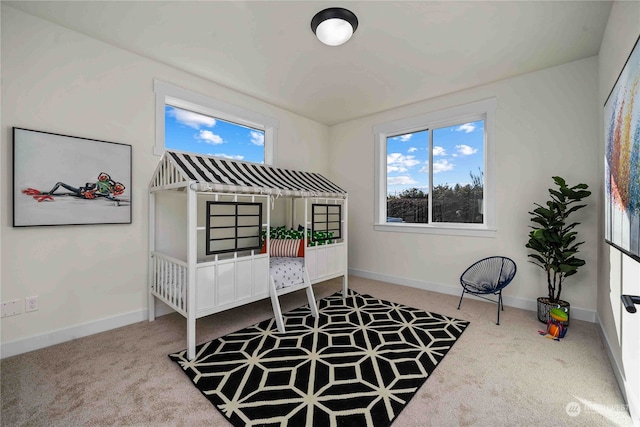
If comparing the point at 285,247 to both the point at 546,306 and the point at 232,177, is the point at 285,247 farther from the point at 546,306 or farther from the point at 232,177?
the point at 546,306

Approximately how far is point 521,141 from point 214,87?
3894mm

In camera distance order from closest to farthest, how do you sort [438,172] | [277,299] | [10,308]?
[10,308], [277,299], [438,172]

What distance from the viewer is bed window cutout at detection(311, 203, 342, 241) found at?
362 cm

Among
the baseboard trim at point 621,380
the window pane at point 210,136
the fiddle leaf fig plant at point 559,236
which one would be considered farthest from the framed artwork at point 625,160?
the window pane at point 210,136

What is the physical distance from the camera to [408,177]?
14.7 feet

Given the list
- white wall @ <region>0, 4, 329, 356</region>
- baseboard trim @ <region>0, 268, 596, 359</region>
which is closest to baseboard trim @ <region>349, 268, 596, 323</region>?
baseboard trim @ <region>0, 268, 596, 359</region>

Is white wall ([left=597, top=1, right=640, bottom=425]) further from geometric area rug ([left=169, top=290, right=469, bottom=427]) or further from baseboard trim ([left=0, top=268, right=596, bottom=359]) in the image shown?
geometric area rug ([left=169, top=290, right=469, bottom=427])

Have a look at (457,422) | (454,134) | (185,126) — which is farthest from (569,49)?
(185,126)

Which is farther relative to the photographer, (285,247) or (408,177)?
(408,177)

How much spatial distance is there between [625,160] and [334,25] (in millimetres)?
2197

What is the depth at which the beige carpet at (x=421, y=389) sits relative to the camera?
162 cm

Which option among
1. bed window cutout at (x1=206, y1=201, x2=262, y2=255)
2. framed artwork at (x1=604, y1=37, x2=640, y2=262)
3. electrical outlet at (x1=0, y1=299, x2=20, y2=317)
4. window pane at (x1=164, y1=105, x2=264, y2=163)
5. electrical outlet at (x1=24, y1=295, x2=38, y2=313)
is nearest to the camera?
framed artwork at (x1=604, y1=37, x2=640, y2=262)

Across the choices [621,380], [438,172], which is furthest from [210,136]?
[621,380]

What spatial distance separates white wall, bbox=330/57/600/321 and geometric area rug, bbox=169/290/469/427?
112 cm
